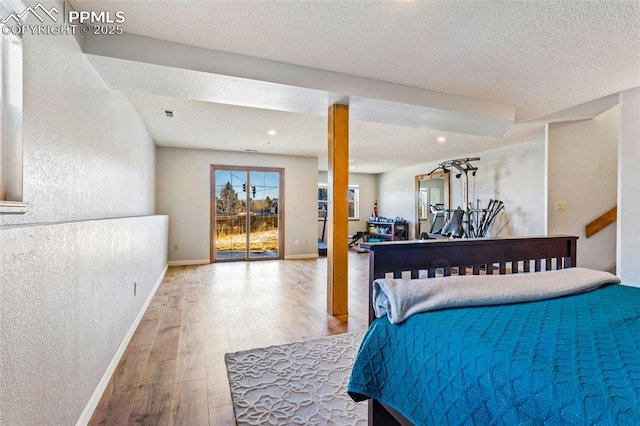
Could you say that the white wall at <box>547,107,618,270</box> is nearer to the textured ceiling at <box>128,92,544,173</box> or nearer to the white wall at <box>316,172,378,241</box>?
the textured ceiling at <box>128,92,544,173</box>

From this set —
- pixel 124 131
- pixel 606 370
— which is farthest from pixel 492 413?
pixel 124 131

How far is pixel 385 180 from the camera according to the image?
979cm

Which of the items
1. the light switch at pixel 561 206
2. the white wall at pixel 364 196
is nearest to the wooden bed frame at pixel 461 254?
the light switch at pixel 561 206

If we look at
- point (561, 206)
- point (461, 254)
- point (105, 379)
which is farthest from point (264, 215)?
point (561, 206)

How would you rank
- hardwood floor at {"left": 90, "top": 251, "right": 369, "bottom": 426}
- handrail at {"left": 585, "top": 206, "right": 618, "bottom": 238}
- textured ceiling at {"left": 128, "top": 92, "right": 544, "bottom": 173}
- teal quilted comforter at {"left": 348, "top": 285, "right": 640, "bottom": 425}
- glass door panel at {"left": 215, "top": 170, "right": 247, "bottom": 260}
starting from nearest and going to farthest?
teal quilted comforter at {"left": 348, "top": 285, "right": 640, "bottom": 425}, hardwood floor at {"left": 90, "top": 251, "right": 369, "bottom": 426}, textured ceiling at {"left": 128, "top": 92, "right": 544, "bottom": 173}, handrail at {"left": 585, "top": 206, "right": 618, "bottom": 238}, glass door panel at {"left": 215, "top": 170, "right": 247, "bottom": 260}

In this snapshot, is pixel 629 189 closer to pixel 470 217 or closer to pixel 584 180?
pixel 584 180

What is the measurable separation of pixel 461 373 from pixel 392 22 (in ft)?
6.80

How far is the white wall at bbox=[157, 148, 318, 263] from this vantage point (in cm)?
595

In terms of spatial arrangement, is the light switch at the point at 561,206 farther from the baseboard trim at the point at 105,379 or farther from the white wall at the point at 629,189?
the baseboard trim at the point at 105,379

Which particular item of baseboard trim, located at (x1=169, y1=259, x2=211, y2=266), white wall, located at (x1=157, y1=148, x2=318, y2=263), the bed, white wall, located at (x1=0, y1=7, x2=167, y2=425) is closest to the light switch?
the bed

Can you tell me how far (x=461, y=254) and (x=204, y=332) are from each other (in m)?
2.29

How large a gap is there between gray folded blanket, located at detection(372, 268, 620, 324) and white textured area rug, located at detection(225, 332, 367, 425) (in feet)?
2.51

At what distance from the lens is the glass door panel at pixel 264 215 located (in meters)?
6.66

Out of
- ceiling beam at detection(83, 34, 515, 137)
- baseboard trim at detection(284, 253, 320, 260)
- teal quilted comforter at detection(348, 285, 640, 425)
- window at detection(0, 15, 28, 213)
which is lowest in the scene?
baseboard trim at detection(284, 253, 320, 260)
